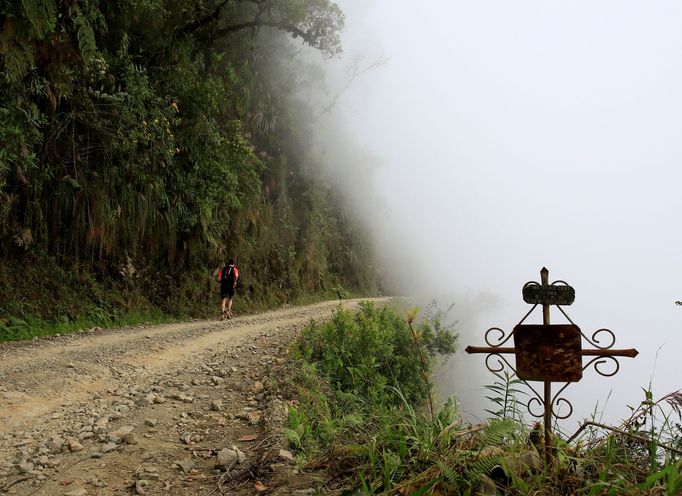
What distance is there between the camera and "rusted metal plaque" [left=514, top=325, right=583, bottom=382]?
98.4 inches

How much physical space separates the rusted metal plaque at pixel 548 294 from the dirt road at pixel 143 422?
1.72 metres

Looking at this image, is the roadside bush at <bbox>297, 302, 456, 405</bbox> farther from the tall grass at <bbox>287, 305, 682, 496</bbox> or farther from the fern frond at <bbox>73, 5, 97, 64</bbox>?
the fern frond at <bbox>73, 5, 97, 64</bbox>

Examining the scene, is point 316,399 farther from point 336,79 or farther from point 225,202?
point 336,79

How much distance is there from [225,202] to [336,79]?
21.2 metres

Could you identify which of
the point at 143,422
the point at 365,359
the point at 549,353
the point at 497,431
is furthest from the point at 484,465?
the point at 365,359

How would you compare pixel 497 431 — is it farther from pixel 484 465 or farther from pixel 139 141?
pixel 139 141

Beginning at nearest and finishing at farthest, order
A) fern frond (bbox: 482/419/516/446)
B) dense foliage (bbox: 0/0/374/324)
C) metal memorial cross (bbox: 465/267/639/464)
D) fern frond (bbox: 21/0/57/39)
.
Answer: metal memorial cross (bbox: 465/267/639/464), fern frond (bbox: 482/419/516/446), fern frond (bbox: 21/0/57/39), dense foliage (bbox: 0/0/374/324)

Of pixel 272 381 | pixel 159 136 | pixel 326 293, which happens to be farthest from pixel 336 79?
pixel 272 381

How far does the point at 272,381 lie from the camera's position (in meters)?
5.46

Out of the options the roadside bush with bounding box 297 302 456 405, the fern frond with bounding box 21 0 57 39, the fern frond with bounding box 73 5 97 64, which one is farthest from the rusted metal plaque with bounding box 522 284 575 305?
the fern frond with bounding box 73 5 97 64

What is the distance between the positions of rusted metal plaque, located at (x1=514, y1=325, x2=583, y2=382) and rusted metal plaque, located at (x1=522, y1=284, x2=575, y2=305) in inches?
5.9

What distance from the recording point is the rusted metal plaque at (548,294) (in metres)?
2.47

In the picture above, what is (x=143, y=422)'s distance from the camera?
13.9 ft

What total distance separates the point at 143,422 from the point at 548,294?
142 inches
